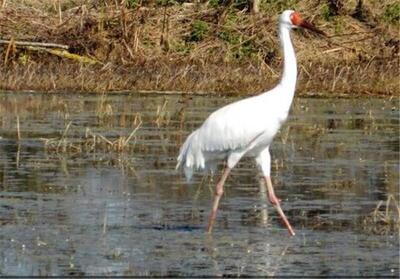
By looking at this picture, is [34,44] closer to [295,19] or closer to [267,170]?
[295,19]

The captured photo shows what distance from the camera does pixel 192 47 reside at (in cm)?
2688

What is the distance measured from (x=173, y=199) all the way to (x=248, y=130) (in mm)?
1888

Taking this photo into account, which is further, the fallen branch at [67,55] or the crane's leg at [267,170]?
the fallen branch at [67,55]

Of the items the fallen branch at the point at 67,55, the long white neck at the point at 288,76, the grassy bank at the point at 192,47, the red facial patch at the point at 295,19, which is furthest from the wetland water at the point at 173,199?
the fallen branch at the point at 67,55

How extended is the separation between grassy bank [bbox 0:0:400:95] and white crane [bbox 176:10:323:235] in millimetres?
12058

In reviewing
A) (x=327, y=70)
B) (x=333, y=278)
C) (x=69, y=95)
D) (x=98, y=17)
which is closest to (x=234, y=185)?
(x=333, y=278)

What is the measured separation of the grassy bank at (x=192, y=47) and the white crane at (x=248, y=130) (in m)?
12.1

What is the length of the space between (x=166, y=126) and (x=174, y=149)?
231 centimetres

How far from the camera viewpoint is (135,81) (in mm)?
23234

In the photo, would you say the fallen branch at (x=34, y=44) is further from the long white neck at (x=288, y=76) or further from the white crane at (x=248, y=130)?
the long white neck at (x=288, y=76)

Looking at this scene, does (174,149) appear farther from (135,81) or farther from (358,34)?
(358,34)

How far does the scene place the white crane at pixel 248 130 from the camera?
10102 millimetres

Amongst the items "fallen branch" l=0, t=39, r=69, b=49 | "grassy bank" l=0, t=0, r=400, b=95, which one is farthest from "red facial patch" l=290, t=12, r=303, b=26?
"fallen branch" l=0, t=39, r=69, b=49

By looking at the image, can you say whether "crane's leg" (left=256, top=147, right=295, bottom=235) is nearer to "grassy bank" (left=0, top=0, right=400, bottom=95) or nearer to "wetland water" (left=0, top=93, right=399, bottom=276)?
"wetland water" (left=0, top=93, right=399, bottom=276)
